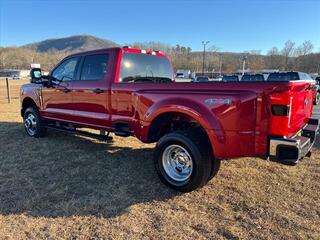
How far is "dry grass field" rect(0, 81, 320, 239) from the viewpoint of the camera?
338 cm

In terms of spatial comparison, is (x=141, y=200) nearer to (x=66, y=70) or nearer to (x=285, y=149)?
(x=285, y=149)

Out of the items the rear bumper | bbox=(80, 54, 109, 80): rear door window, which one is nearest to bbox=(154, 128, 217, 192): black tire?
the rear bumper

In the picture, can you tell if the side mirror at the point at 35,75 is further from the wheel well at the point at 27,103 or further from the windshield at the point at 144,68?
the windshield at the point at 144,68

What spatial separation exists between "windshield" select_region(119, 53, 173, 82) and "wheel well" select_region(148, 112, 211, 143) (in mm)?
1156

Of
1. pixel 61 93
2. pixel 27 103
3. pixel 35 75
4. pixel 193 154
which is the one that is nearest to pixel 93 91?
pixel 61 93

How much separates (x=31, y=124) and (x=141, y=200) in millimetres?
4675

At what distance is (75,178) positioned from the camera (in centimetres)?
488

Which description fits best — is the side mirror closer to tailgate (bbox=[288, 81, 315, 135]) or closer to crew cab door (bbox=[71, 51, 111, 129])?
crew cab door (bbox=[71, 51, 111, 129])

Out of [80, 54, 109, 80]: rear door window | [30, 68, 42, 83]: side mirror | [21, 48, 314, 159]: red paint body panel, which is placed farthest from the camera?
[30, 68, 42, 83]: side mirror

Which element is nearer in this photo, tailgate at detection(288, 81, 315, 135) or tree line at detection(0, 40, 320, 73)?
tailgate at detection(288, 81, 315, 135)

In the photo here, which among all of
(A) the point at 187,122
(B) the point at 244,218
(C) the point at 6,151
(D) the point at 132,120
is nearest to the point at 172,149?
(A) the point at 187,122

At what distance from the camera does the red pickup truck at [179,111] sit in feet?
11.5

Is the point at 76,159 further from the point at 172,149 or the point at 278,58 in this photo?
the point at 278,58

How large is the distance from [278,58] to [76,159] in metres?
116
